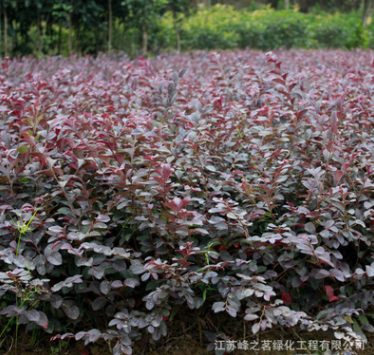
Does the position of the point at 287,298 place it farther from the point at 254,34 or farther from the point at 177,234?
the point at 254,34

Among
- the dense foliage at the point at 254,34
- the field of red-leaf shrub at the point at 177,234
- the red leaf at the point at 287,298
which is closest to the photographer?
the field of red-leaf shrub at the point at 177,234

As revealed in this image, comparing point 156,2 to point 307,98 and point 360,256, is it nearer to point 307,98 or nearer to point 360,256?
point 307,98

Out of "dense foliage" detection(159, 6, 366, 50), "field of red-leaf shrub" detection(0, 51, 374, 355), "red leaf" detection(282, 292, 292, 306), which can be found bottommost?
"red leaf" detection(282, 292, 292, 306)

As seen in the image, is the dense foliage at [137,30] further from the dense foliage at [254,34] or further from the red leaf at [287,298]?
the red leaf at [287,298]

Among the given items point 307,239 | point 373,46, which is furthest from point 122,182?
point 373,46

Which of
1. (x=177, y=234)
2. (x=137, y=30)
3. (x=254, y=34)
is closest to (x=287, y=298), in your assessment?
(x=177, y=234)

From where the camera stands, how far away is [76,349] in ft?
6.10

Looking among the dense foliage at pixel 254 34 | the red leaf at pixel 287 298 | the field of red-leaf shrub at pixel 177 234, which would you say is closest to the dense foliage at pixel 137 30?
the dense foliage at pixel 254 34

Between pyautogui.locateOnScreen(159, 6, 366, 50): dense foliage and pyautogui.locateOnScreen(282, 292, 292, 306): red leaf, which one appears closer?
pyautogui.locateOnScreen(282, 292, 292, 306): red leaf

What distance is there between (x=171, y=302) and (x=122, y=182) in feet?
1.88

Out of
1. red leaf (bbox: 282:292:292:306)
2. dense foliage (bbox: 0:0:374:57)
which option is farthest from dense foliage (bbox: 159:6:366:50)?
red leaf (bbox: 282:292:292:306)

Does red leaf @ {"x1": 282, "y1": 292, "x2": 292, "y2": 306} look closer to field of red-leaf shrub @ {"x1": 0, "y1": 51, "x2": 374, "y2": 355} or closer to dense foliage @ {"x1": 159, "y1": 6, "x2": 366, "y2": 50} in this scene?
field of red-leaf shrub @ {"x1": 0, "y1": 51, "x2": 374, "y2": 355}

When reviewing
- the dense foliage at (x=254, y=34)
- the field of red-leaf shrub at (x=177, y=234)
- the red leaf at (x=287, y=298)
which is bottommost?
the red leaf at (x=287, y=298)

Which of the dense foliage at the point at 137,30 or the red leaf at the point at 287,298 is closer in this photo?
the red leaf at the point at 287,298
